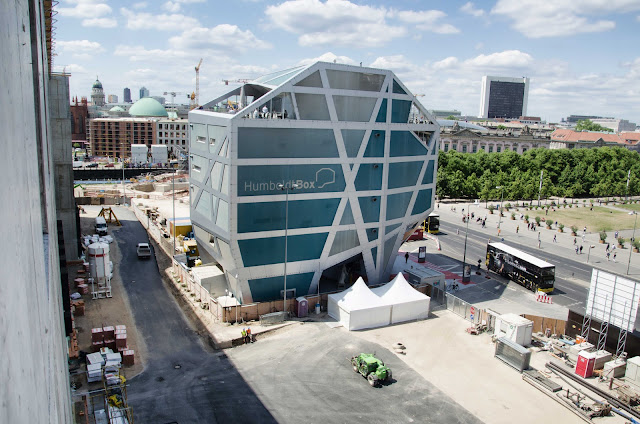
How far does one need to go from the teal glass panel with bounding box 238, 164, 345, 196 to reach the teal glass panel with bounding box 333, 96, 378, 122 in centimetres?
413

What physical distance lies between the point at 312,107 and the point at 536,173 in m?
96.0

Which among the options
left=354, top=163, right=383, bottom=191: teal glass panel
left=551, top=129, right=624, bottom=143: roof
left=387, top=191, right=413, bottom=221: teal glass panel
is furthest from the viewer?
left=551, top=129, right=624, bottom=143: roof

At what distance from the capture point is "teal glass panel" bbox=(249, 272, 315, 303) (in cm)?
3917

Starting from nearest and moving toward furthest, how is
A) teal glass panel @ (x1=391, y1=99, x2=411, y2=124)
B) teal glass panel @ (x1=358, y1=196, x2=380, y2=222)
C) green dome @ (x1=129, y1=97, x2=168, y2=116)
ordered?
teal glass panel @ (x1=358, y1=196, x2=380, y2=222) → teal glass panel @ (x1=391, y1=99, x2=411, y2=124) → green dome @ (x1=129, y1=97, x2=168, y2=116)

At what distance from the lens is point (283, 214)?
127 ft

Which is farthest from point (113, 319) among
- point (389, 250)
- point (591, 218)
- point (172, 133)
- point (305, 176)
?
point (172, 133)

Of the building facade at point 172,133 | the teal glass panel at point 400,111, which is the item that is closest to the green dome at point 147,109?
the building facade at point 172,133

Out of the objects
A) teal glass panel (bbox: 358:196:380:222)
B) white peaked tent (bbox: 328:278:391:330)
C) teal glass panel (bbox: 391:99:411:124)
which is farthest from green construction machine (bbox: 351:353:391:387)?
teal glass panel (bbox: 391:99:411:124)

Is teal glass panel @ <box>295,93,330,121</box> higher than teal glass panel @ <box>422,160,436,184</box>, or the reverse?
teal glass panel @ <box>295,93,330,121</box>

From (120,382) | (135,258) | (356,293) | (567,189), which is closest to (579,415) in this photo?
(356,293)

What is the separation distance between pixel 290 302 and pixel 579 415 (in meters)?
20.6

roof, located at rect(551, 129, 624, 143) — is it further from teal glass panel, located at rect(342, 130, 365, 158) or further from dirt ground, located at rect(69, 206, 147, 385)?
dirt ground, located at rect(69, 206, 147, 385)

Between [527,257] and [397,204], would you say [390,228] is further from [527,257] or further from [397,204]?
[527,257]

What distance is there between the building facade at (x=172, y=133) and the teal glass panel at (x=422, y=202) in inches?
5295
